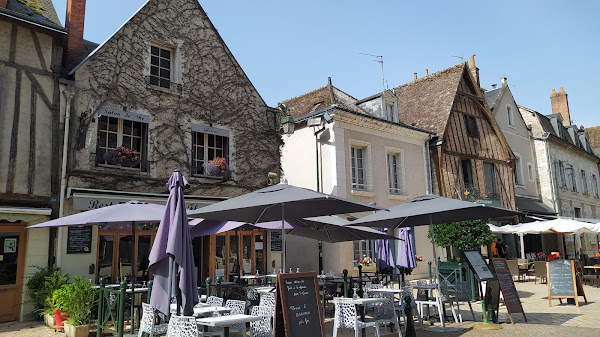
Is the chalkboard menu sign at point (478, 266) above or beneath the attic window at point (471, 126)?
beneath

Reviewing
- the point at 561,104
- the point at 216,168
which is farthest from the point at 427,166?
the point at 561,104

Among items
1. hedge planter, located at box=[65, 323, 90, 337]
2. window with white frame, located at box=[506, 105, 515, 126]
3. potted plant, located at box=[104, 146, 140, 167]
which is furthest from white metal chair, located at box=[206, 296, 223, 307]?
window with white frame, located at box=[506, 105, 515, 126]

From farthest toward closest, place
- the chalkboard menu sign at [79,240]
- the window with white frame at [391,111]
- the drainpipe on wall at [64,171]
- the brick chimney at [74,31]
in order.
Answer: the window with white frame at [391,111], the brick chimney at [74,31], the chalkboard menu sign at [79,240], the drainpipe on wall at [64,171]

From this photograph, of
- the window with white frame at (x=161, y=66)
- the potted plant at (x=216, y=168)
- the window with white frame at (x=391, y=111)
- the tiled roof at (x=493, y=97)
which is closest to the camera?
the window with white frame at (x=161, y=66)

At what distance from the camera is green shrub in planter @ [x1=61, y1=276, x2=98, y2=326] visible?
7039mm

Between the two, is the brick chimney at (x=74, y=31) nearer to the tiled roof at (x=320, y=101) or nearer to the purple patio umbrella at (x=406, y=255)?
the tiled roof at (x=320, y=101)

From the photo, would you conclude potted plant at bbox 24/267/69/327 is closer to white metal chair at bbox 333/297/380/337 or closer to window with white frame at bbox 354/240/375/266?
white metal chair at bbox 333/297/380/337

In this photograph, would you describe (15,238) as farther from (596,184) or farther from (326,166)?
(596,184)

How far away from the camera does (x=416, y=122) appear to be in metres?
19.1

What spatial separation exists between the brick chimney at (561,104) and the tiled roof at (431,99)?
45.6ft

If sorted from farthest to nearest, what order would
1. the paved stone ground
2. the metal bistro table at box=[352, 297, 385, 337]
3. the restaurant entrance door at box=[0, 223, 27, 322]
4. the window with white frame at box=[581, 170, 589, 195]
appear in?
the window with white frame at box=[581, 170, 589, 195], the restaurant entrance door at box=[0, 223, 27, 322], the paved stone ground, the metal bistro table at box=[352, 297, 385, 337]

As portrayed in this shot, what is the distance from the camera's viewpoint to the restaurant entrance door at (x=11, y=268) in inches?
342

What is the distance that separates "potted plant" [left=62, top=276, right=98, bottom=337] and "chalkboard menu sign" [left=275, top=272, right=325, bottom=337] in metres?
3.75

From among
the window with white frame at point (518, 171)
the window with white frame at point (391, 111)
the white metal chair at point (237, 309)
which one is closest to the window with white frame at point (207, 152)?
the white metal chair at point (237, 309)
